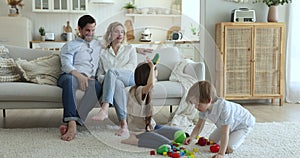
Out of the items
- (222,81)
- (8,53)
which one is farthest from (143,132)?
(222,81)

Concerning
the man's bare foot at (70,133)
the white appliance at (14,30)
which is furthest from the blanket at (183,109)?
the white appliance at (14,30)

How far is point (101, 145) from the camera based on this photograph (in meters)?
2.61

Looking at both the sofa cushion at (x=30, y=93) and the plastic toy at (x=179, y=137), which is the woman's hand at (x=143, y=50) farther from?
the sofa cushion at (x=30, y=93)

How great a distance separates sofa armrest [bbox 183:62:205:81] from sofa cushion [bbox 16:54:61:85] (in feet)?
3.63

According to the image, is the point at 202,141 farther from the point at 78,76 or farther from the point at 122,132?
the point at 78,76

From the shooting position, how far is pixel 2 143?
8.73ft

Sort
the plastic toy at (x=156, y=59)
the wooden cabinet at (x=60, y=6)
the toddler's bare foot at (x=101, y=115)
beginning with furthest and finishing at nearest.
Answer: the wooden cabinet at (x=60, y=6)
the toddler's bare foot at (x=101, y=115)
the plastic toy at (x=156, y=59)

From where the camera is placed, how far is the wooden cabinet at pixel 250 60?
14.2 feet

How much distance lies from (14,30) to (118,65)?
3902mm

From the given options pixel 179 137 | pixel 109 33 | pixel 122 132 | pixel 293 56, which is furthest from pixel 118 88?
pixel 293 56

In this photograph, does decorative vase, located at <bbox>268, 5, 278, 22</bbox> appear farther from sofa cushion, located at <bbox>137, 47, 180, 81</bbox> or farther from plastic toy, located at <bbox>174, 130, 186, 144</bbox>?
plastic toy, located at <bbox>174, 130, 186, 144</bbox>

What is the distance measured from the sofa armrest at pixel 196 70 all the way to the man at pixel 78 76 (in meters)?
0.72

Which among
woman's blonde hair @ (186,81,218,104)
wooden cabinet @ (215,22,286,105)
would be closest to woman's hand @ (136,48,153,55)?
woman's blonde hair @ (186,81,218,104)

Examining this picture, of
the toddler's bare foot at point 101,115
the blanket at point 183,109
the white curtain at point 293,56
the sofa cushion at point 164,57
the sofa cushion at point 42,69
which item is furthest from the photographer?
the white curtain at point 293,56
